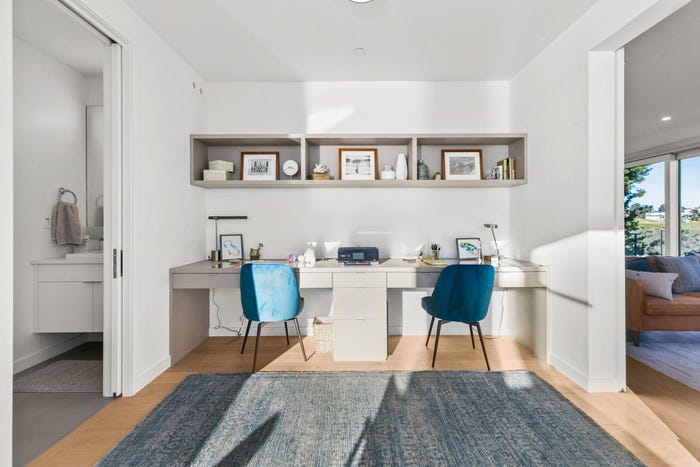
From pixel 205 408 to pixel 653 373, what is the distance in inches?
122

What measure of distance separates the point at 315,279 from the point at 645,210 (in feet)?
17.1

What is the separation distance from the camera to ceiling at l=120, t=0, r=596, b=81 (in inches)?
83.2

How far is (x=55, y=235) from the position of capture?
2.73 meters

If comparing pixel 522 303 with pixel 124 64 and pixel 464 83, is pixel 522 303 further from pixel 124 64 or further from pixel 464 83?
pixel 124 64

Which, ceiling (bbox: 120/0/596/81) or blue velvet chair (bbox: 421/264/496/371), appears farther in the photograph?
blue velvet chair (bbox: 421/264/496/371)

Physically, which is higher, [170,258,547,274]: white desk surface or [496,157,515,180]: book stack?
[496,157,515,180]: book stack

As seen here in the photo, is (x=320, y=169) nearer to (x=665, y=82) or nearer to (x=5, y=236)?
(x=5, y=236)

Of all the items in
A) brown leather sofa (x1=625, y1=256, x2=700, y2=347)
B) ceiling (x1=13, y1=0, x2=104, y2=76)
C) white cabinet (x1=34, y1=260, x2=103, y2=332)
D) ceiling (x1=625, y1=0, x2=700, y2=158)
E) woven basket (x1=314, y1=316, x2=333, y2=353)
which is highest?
ceiling (x1=13, y1=0, x2=104, y2=76)

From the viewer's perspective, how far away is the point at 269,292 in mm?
2404

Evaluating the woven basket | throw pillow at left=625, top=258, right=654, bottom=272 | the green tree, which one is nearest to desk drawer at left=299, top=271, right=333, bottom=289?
the woven basket

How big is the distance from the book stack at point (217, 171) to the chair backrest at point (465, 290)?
2.07m

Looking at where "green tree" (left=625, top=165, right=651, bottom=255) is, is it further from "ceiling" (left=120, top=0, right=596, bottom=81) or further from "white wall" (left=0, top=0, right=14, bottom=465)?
"white wall" (left=0, top=0, right=14, bottom=465)

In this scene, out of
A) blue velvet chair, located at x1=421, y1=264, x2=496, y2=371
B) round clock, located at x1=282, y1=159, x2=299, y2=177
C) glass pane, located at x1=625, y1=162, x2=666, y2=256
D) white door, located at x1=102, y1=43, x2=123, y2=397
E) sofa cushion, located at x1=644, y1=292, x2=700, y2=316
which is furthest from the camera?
glass pane, located at x1=625, y1=162, x2=666, y2=256

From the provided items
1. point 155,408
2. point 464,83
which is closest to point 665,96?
point 464,83
